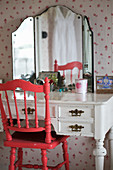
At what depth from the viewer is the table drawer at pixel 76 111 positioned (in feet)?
6.93

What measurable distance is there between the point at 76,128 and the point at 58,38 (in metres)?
1.00

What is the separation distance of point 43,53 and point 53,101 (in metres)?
0.78

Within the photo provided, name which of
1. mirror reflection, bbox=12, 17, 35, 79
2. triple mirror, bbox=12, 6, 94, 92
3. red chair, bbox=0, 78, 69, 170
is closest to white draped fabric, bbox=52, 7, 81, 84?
triple mirror, bbox=12, 6, 94, 92

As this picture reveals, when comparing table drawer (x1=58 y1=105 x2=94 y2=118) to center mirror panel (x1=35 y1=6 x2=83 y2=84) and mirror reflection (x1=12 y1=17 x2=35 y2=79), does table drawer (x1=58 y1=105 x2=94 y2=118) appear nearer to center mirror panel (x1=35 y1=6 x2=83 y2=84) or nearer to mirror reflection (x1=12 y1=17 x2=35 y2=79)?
center mirror panel (x1=35 y1=6 x2=83 y2=84)

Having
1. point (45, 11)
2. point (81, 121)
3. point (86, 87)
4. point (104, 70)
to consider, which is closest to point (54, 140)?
point (81, 121)

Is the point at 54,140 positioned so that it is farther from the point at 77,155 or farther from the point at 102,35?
the point at 102,35

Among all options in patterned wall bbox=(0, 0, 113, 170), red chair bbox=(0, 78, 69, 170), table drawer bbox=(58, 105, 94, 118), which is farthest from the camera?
patterned wall bbox=(0, 0, 113, 170)

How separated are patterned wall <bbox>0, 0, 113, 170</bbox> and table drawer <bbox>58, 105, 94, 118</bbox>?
67 cm

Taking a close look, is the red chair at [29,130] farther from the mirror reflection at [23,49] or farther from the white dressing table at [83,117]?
the mirror reflection at [23,49]

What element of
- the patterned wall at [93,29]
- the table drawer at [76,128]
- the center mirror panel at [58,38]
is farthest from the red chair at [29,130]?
the center mirror panel at [58,38]

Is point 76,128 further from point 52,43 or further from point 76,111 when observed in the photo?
point 52,43

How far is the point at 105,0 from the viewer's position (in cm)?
260

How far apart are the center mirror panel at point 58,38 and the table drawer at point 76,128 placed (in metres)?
0.64

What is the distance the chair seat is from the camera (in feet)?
7.00
